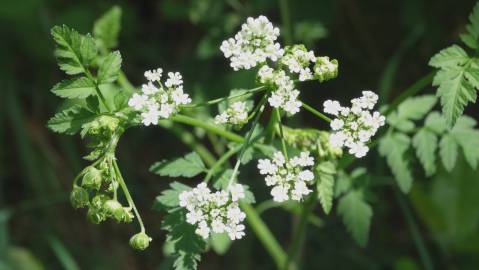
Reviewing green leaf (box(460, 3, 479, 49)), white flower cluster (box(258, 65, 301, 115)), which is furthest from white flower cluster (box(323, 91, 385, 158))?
green leaf (box(460, 3, 479, 49))

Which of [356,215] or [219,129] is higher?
[219,129]

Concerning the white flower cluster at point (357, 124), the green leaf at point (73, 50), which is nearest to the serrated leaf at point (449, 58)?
the white flower cluster at point (357, 124)

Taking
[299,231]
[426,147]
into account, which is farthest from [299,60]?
[299,231]

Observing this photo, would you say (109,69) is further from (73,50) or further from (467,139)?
(467,139)

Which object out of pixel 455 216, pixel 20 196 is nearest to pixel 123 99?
pixel 455 216

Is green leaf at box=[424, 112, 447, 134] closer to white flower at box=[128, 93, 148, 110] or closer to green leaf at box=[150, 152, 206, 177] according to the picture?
green leaf at box=[150, 152, 206, 177]

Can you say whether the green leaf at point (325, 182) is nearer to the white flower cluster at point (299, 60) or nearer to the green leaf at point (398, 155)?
the white flower cluster at point (299, 60)
